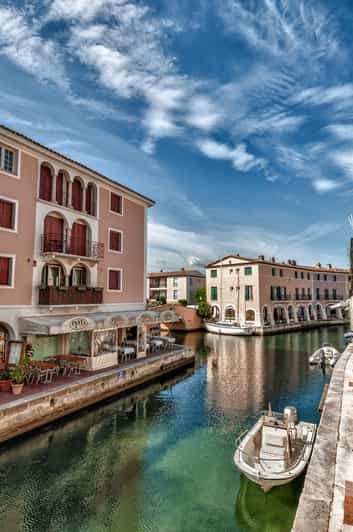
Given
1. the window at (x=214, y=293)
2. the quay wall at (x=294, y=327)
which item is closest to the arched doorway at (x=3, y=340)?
the quay wall at (x=294, y=327)

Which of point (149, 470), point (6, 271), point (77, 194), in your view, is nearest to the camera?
point (149, 470)

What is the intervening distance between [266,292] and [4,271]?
3654cm

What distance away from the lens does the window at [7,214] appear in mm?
15573

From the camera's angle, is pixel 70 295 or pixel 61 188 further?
pixel 61 188

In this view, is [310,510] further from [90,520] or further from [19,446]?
[19,446]

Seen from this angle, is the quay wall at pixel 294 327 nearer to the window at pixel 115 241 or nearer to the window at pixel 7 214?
the window at pixel 115 241

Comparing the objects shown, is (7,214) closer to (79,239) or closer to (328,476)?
(79,239)

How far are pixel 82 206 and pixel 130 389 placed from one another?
11.7 m

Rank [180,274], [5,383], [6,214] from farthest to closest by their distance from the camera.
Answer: [180,274]
[6,214]
[5,383]

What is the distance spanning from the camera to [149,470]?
31.3ft

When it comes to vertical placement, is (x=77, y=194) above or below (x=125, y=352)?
above

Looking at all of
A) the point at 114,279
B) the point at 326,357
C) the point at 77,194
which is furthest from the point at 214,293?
the point at 77,194

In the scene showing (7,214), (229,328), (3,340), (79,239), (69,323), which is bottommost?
(229,328)

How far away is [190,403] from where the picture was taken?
15.7 meters
